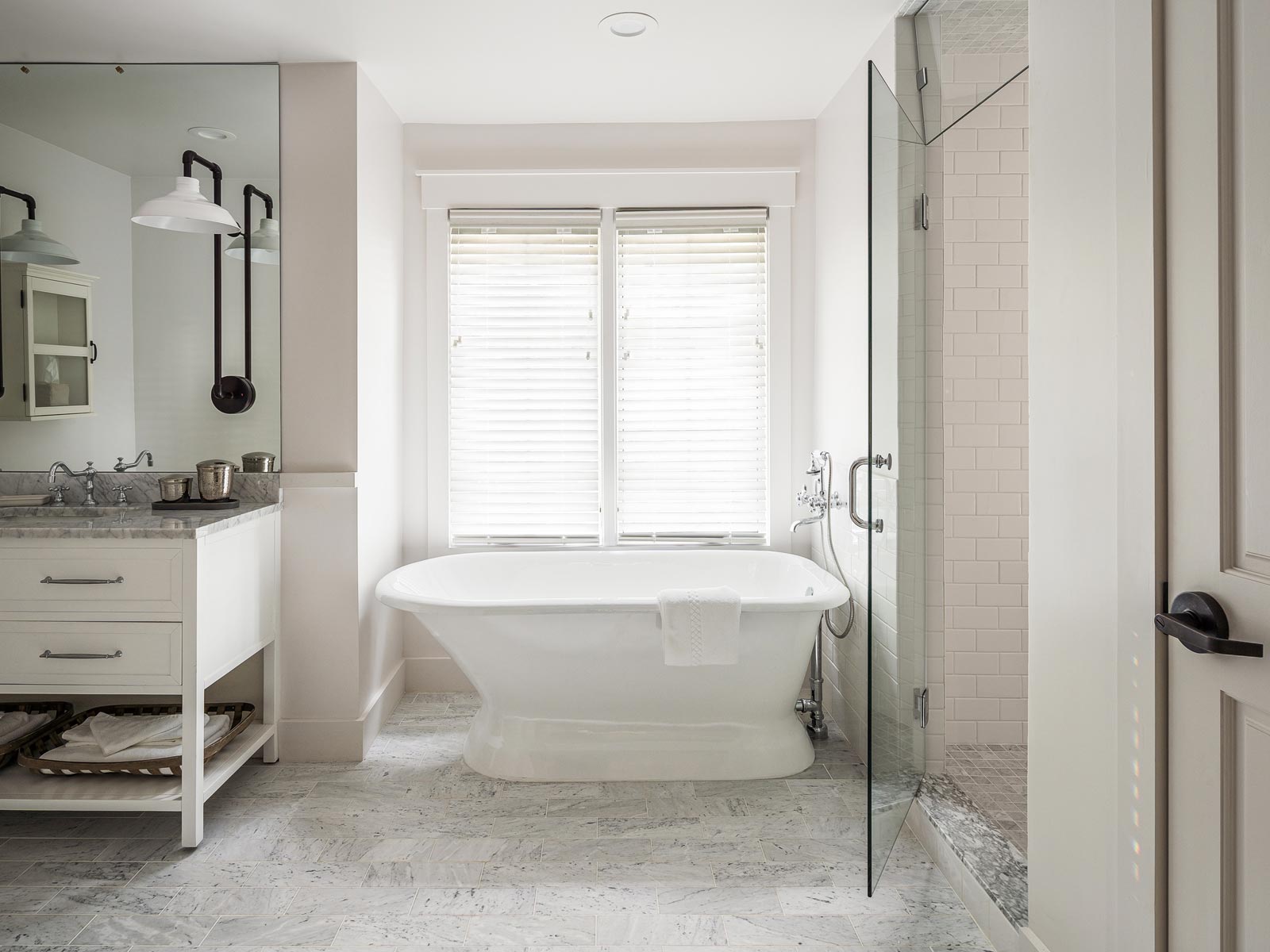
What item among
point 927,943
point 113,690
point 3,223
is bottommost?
point 927,943

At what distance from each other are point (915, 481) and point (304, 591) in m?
2.17

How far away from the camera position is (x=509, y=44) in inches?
111

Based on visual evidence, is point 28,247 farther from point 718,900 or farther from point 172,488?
point 718,900

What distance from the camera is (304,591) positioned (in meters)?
2.98

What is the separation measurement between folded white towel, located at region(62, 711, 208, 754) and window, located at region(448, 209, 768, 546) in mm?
1438

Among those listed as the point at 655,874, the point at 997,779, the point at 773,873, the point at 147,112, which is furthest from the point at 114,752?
the point at 997,779

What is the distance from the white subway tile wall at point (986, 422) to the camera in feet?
9.04

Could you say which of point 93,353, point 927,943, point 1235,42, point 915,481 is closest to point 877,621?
point 915,481

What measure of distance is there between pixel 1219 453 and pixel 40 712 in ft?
11.4

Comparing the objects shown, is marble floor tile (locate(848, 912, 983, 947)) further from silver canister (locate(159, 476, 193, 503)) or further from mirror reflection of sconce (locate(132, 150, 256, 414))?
mirror reflection of sconce (locate(132, 150, 256, 414))

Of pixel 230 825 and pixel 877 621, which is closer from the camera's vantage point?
pixel 877 621

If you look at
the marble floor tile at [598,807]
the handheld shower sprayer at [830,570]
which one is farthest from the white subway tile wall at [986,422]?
the marble floor tile at [598,807]

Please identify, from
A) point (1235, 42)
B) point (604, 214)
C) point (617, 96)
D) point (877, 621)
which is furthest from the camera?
point (604, 214)

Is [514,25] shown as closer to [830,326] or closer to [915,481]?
[830,326]
